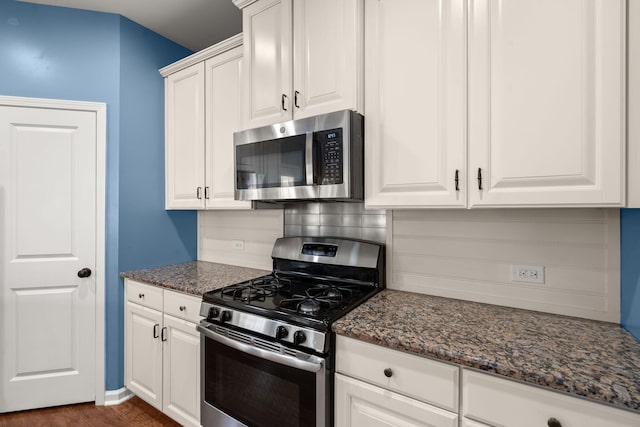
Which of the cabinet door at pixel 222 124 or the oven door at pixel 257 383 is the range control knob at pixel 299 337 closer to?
the oven door at pixel 257 383

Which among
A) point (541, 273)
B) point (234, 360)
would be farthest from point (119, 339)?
point (541, 273)

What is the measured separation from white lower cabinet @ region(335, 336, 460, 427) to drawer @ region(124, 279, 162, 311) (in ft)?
4.47

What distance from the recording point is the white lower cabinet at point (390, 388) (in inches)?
40.7

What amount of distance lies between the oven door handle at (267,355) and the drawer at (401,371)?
0.10 m

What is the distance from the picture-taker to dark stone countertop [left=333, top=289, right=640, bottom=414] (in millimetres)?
838

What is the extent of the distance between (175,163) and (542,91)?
2.33 meters

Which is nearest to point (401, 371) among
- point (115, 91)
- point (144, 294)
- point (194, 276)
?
point (194, 276)

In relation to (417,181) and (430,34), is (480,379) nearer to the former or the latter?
(417,181)

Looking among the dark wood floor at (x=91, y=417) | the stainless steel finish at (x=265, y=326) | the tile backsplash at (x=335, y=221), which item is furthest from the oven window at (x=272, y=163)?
the dark wood floor at (x=91, y=417)

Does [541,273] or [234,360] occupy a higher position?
[541,273]

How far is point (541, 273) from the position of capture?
4.49 feet

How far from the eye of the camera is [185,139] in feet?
7.75

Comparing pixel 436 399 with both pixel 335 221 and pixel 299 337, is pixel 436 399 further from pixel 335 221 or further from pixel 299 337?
pixel 335 221

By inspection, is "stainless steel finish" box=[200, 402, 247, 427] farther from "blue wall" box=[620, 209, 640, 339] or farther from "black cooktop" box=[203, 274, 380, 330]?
"blue wall" box=[620, 209, 640, 339]
